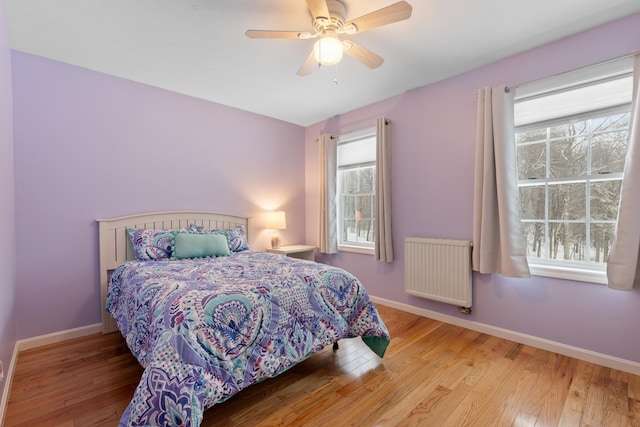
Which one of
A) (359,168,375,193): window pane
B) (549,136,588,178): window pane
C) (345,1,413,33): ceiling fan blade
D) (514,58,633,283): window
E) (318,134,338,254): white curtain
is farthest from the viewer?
(318,134,338,254): white curtain

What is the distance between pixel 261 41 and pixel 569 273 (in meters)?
2.95

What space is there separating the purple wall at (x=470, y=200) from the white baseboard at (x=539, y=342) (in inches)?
1.4

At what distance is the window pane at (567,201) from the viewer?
2300 mm

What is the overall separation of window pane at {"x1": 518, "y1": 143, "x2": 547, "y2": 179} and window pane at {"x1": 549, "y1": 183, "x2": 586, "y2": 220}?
0.16 meters

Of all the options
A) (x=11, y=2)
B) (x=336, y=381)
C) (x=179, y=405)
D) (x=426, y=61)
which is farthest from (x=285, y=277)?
(x=11, y=2)

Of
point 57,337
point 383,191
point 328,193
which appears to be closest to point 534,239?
point 383,191

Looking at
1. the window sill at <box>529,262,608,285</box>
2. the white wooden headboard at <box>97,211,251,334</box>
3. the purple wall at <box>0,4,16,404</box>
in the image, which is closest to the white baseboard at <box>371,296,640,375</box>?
the window sill at <box>529,262,608,285</box>

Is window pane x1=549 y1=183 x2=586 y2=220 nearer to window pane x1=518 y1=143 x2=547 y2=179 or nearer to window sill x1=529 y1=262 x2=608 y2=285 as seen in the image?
window pane x1=518 y1=143 x2=547 y2=179

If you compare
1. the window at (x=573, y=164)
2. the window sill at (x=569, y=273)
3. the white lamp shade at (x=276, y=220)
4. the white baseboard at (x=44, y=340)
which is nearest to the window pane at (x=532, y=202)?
the window at (x=573, y=164)

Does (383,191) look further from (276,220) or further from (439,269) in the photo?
(276,220)

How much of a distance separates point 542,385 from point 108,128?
403 centimetres

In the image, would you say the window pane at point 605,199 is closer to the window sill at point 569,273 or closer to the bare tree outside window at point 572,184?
the bare tree outside window at point 572,184

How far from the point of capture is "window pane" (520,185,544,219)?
249 centimetres

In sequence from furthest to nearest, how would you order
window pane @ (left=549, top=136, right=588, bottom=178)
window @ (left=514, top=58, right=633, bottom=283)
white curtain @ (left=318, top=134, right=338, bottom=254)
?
white curtain @ (left=318, top=134, right=338, bottom=254)
window pane @ (left=549, top=136, right=588, bottom=178)
window @ (left=514, top=58, right=633, bottom=283)
